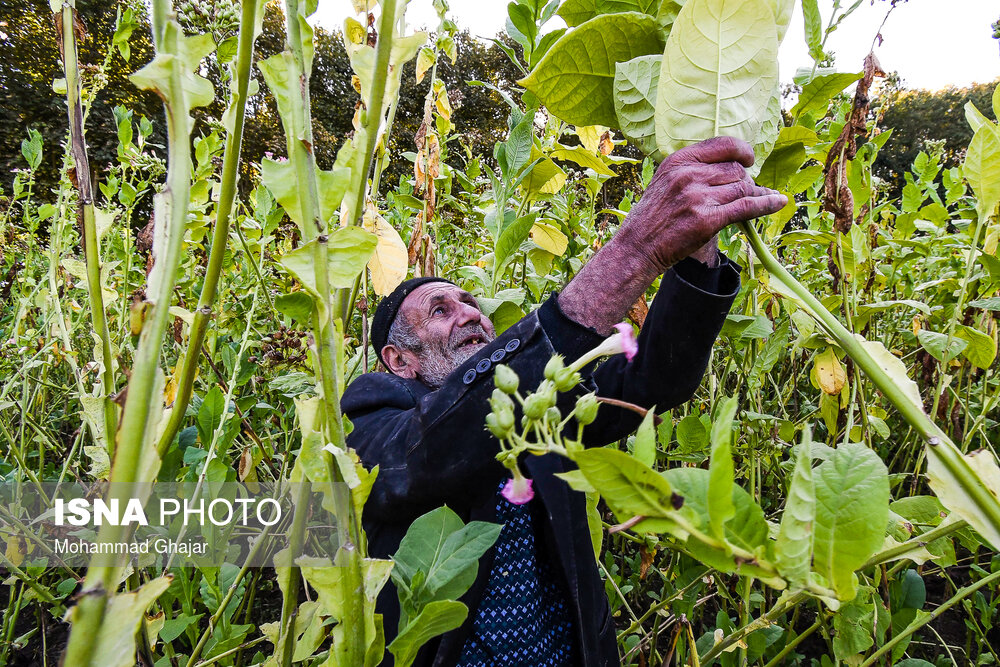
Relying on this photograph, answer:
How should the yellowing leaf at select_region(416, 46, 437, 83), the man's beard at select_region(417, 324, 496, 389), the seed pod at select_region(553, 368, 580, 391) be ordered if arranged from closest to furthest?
the seed pod at select_region(553, 368, 580, 391), the yellowing leaf at select_region(416, 46, 437, 83), the man's beard at select_region(417, 324, 496, 389)

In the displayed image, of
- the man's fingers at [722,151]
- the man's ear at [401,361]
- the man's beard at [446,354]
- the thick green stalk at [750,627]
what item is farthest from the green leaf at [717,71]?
the man's ear at [401,361]

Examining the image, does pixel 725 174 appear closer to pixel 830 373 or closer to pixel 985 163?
pixel 985 163

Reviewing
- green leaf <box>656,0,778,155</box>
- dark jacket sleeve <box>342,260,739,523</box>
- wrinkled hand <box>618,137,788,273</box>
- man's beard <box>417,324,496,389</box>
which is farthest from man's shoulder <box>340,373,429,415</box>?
green leaf <box>656,0,778,155</box>

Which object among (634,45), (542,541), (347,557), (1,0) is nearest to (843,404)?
(542,541)

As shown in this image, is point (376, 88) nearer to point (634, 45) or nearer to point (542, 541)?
point (634, 45)

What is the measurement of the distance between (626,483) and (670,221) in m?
0.43

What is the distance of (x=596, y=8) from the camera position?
415 millimetres

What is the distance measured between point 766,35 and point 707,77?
41 mm

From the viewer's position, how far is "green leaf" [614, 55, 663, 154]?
39cm

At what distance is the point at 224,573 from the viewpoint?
3.45 ft

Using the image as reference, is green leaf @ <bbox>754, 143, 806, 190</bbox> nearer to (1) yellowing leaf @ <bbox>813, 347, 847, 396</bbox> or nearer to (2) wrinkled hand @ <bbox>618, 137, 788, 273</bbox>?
(2) wrinkled hand @ <bbox>618, 137, 788, 273</bbox>

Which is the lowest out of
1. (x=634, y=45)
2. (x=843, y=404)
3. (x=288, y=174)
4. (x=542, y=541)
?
(x=542, y=541)

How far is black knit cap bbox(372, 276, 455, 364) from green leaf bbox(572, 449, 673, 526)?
1.24 metres

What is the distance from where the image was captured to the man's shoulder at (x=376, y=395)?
1189mm
